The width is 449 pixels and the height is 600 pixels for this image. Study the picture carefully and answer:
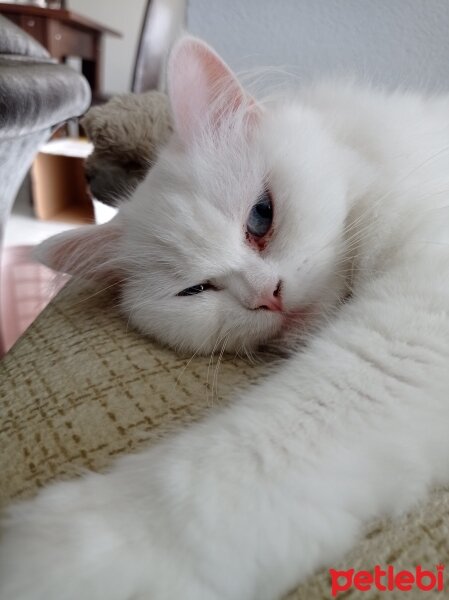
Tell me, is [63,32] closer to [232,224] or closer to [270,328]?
[232,224]

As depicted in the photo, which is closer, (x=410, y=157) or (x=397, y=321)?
(x=397, y=321)

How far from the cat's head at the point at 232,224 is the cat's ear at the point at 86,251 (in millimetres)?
48

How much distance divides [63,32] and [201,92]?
121 inches

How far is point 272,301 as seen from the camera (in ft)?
2.46

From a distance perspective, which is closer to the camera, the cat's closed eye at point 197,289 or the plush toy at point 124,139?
the cat's closed eye at point 197,289

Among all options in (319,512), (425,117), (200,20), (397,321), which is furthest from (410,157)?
(200,20)

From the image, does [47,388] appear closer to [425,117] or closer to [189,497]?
[189,497]

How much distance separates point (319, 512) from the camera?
1.48 ft

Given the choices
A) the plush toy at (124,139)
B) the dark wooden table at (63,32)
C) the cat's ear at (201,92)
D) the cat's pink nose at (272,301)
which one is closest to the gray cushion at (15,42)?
the plush toy at (124,139)

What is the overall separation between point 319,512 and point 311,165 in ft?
1.73

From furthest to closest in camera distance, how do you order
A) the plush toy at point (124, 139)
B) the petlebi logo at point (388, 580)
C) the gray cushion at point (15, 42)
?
the gray cushion at point (15, 42)
the plush toy at point (124, 139)
the petlebi logo at point (388, 580)

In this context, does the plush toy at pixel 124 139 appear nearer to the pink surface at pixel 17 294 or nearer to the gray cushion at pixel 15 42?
the gray cushion at pixel 15 42

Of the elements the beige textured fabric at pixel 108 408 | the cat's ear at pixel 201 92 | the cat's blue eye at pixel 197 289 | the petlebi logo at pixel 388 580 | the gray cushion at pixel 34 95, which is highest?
the cat's ear at pixel 201 92

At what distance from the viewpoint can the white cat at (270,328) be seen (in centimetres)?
43
